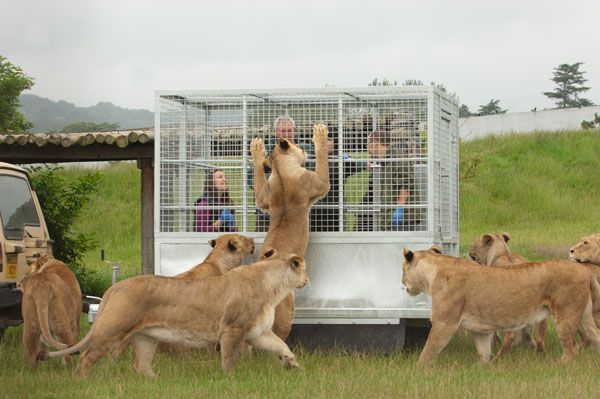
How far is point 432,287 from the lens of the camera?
333 inches

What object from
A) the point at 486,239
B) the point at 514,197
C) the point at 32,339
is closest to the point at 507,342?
the point at 486,239

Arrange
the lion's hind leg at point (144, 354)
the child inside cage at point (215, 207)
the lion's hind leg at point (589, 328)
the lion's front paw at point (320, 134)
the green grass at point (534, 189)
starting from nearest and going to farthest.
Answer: the lion's hind leg at point (144, 354)
the lion's hind leg at point (589, 328)
the lion's front paw at point (320, 134)
the child inside cage at point (215, 207)
the green grass at point (534, 189)

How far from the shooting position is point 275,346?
7996 mm

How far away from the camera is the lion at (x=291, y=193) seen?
29.1ft

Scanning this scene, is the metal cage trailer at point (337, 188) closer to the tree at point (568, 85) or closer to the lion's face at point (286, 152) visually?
the lion's face at point (286, 152)

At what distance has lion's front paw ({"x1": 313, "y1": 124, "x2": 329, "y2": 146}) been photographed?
29.8ft

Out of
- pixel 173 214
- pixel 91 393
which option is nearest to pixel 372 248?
pixel 173 214

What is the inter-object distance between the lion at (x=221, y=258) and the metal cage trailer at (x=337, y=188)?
41cm

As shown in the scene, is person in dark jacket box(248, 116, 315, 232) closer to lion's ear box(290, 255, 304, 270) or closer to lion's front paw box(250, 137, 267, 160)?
lion's front paw box(250, 137, 267, 160)

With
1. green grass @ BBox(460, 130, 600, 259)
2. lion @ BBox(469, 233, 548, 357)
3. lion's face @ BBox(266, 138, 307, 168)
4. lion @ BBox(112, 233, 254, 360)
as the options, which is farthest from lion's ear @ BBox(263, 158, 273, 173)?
green grass @ BBox(460, 130, 600, 259)

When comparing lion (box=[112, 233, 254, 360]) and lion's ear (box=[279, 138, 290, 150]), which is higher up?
lion's ear (box=[279, 138, 290, 150])

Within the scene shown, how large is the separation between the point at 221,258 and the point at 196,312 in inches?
46.3

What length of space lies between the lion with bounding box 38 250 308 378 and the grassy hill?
15779mm

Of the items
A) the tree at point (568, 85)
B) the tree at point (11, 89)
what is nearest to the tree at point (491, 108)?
the tree at point (568, 85)
